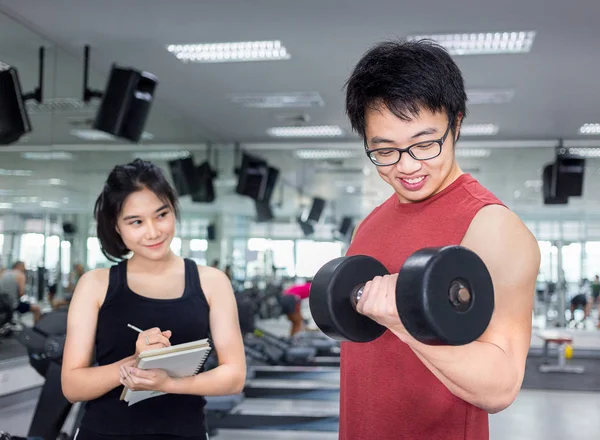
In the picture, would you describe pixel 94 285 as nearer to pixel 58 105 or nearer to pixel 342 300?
pixel 342 300

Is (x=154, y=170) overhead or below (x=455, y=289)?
overhead

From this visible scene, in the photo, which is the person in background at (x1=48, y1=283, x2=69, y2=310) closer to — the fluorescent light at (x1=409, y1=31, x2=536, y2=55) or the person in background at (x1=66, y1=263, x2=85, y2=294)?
the person in background at (x1=66, y1=263, x2=85, y2=294)

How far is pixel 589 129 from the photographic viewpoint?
8.61 meters

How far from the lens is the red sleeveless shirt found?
114 centimetres

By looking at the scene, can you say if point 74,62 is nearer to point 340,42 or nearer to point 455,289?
point 340,42

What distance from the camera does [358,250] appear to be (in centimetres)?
136

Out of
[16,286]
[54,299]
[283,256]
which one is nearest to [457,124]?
[16,286]

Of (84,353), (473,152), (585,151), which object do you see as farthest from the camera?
(473,152)

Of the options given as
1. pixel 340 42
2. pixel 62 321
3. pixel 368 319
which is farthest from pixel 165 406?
pixel 340 42

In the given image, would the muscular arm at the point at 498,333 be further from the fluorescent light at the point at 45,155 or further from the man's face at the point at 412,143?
the fluorescent light at the point at 45,155

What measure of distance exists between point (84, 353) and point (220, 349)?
35 cm

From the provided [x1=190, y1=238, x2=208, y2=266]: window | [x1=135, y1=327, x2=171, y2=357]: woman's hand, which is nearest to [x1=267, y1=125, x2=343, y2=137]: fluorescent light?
[x1=190, y1=238, x2=208, y2=266]: window

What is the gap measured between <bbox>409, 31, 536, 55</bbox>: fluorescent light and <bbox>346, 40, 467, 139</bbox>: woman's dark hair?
13.5 ft

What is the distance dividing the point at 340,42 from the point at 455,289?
4.82 m
